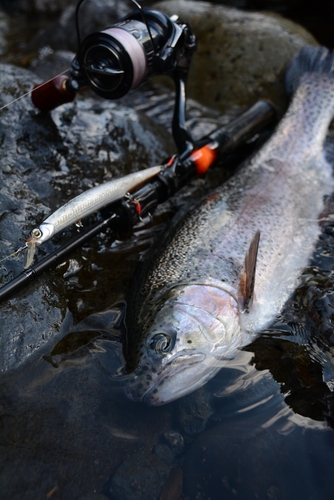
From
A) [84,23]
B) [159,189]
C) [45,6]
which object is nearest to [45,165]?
[159,189]

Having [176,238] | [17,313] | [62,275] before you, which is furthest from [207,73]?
[17,313]

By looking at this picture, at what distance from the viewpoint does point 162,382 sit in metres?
2.55

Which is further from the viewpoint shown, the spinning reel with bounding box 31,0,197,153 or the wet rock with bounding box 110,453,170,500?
the spinning reel with bounding box 31,0,197,153

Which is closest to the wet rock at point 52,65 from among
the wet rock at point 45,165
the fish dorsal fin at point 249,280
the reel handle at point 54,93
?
the wet rock at point 45,165

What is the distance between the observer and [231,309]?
115 inches

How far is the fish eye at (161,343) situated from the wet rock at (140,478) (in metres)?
0.59

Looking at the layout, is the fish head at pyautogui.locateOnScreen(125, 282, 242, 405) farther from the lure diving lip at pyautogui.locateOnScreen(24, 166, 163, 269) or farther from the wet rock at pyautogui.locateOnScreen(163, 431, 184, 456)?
the lure diving lip at pyautogui.locateOnScreen(24, 166, 163, 269)

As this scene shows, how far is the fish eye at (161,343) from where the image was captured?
2.62m

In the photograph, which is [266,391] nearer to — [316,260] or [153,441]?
[153,441]

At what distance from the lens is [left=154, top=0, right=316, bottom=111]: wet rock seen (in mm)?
5791

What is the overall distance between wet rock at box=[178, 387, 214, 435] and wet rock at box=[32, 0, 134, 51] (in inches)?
294

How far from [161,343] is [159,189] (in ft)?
4.32

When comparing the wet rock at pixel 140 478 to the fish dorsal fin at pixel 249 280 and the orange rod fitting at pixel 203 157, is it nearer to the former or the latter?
the fish dorsal fin at pixel 249 280

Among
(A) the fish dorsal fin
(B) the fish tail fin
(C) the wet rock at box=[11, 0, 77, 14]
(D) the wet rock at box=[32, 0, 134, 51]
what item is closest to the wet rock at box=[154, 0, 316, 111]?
(B) the fish tail fin
